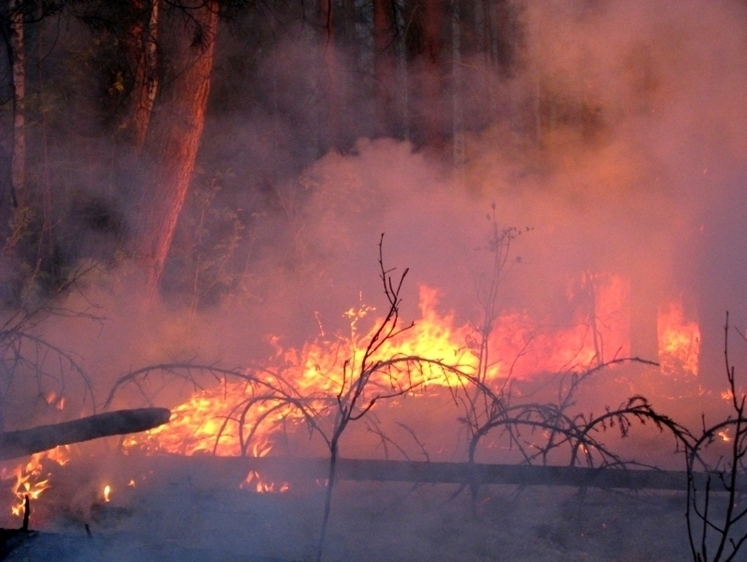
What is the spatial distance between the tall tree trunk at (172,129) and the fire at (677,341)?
541 centimetres

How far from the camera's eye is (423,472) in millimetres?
4277

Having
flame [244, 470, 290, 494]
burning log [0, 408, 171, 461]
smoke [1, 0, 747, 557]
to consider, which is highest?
smoke [1, 0, 747, 557]

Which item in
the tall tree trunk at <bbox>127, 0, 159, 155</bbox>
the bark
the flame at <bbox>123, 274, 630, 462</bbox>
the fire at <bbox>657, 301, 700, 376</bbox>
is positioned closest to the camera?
the flame at <bbox>123, 274, 630, 462</bbox>

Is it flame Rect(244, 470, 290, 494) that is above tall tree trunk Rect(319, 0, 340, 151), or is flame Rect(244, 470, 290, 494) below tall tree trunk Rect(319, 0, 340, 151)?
below

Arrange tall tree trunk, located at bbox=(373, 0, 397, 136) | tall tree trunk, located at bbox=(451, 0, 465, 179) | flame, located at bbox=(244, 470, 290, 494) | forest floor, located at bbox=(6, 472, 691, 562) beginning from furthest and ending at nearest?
tall tree trunk, located at bbox=(373, 0, 397, 136) → tall tree trunk, located at bbox=(451, 0, 465, 179) → flame, located at bbox=(244, 470, 290, 494) → forest floor, located at bbox=(6, 472, 691, 562)

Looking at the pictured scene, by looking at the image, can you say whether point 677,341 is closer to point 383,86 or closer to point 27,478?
point 383,86

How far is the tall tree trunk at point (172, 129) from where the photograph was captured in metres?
6.36

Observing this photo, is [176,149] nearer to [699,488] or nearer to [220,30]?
[220,30]

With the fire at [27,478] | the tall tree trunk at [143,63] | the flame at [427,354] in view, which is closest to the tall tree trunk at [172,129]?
the tall tree trunk at [143,63]

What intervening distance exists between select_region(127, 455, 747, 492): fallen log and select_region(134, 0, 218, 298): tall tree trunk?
242cm

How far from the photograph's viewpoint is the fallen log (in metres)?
4.12

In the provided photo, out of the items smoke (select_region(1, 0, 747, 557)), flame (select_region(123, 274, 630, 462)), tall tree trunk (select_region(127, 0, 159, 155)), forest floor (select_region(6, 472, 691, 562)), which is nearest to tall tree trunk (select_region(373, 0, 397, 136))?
smoke (select_region(1, 0, 747, 557))

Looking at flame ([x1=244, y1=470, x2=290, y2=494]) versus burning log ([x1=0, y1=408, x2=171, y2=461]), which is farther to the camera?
flame ([x1=244, y1=470, x2=290, y2=494])

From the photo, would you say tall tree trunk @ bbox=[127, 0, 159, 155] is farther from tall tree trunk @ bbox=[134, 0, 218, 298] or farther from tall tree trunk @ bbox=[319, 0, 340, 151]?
tall tree trunk @ bbox=[319, 0, 340, 151]
